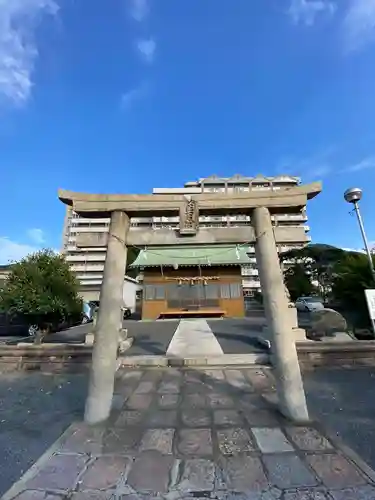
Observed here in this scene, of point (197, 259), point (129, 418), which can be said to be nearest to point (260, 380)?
point (129, 418)

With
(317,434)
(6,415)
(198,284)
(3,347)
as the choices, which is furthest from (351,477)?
(198,284)

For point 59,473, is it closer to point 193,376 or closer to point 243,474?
point 243,474

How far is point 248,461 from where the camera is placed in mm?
2660

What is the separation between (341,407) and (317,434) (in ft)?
4.09

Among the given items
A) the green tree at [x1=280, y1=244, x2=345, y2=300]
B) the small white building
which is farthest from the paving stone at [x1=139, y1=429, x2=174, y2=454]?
the green tree at [x1=280, y1=244, x2=345, y2=300]

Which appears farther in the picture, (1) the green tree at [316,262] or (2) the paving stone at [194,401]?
(1) the green tree at [316,262]

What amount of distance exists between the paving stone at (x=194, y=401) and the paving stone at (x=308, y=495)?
6.82 feet

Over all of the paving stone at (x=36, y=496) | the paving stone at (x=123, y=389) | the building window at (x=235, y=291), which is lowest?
the paving stone at (x=36, y=496)

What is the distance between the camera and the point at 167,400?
4.45m

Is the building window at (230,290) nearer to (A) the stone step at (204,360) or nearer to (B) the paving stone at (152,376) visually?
(A) the stone step at (204,360)

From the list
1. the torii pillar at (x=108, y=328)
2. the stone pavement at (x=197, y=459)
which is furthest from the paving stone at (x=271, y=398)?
the torii pillar at (x=108, y=328)

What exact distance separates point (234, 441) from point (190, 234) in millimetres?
2792

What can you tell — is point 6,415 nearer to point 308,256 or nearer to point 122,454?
point 122,454

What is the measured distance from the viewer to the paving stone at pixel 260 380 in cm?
489
